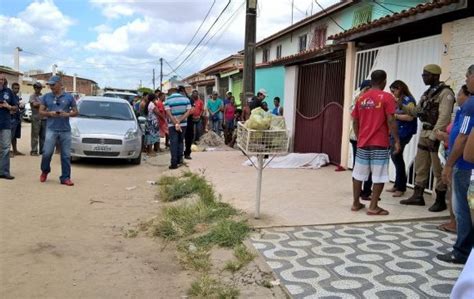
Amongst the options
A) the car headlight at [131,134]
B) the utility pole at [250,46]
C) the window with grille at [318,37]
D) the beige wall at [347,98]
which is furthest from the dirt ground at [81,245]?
the window with grille at [318,37]

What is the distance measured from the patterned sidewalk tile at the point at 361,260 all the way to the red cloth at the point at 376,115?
1.00m

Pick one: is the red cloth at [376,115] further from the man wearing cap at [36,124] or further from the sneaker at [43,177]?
the man wearing cap at [36,124]

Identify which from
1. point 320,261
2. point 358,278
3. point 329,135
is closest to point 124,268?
point 320,261

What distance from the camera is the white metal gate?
22.9ft

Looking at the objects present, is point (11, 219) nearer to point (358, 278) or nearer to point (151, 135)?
point (358, 278)

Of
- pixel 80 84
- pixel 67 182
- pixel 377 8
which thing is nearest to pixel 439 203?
pixel 67 182

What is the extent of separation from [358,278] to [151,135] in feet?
32.5

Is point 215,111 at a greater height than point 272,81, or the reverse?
point 272,81

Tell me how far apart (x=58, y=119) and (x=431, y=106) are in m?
5.82

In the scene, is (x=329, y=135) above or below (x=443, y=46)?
below

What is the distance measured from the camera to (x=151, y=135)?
13.2 m

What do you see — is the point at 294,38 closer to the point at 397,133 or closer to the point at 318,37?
the point at 318,37

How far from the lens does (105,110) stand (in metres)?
11.6

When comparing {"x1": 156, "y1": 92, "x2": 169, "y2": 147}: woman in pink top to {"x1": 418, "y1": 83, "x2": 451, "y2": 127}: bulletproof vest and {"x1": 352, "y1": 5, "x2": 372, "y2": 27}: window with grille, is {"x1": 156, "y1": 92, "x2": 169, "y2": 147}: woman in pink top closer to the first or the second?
{"x1": 352, "y1": 5, "x2": 372, "y2": 27}: window with grille
